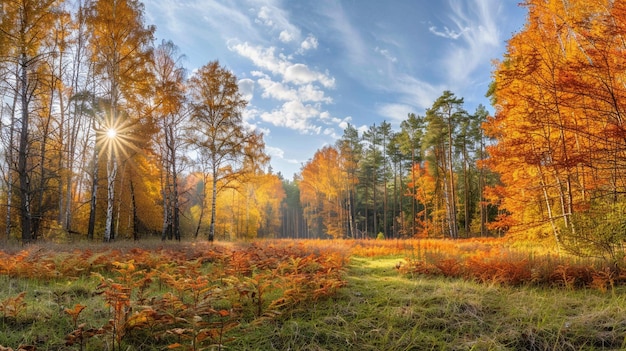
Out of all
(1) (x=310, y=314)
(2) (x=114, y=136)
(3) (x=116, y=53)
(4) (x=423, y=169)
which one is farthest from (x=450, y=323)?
(4) (x=423, y=169)

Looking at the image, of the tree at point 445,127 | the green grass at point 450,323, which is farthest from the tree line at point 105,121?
the tree at point 445,127

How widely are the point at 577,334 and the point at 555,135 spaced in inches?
368

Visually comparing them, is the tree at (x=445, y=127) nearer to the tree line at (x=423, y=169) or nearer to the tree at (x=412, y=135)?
the tree line at (x=423, y=169)

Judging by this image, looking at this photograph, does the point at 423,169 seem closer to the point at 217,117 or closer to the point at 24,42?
the point at 217,117

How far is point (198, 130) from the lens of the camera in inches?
607

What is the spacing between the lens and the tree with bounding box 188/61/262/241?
50.3 feet

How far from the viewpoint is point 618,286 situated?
4.80 metres

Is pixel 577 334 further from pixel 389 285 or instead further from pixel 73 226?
pixel 73 226

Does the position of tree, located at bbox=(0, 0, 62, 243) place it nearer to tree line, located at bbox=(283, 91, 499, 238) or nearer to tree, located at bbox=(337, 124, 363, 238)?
tree line, located at bbox=(283, 91, 499, 238)

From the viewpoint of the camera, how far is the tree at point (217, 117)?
603 inches

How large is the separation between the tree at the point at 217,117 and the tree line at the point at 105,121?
5 cm

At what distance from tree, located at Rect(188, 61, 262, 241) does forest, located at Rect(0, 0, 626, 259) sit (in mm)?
64

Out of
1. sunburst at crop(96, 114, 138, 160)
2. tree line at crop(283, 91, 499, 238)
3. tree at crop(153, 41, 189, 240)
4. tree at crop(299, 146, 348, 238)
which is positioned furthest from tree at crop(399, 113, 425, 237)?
sunburst at crop(96, 114, 138, 160)

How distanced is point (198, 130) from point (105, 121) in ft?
13.0
